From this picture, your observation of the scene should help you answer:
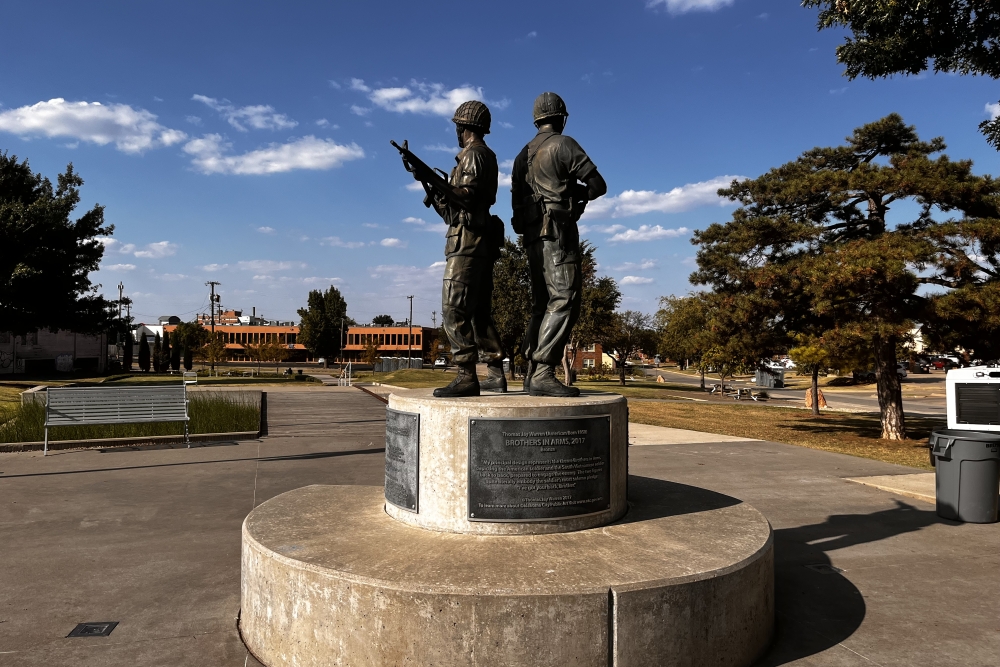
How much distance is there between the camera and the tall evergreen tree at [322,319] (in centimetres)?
6366

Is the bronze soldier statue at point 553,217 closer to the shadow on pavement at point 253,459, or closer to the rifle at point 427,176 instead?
the rifle at point 427,176

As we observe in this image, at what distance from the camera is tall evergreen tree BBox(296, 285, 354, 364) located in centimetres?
6366

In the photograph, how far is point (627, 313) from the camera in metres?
49.2

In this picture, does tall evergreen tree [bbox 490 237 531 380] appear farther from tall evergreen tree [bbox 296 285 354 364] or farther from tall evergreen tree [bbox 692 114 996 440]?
tall evergreen tree [bbox 692 114 996 440]

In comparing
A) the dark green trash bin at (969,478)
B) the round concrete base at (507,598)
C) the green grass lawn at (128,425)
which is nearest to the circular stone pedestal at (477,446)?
the round concrete base at (507,598)

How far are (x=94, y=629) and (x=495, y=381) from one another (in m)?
3.43

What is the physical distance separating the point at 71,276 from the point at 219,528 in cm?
2760

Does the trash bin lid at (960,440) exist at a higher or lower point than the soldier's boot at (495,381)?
lower

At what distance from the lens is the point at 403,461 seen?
4.71 metres

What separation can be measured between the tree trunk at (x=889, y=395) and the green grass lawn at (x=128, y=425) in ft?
46.3

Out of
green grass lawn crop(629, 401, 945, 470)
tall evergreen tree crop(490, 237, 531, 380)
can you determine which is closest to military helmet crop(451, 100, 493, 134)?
green grass lawn crop(629, 401, 945, 470)

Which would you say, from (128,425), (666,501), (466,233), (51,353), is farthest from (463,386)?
(51,353)

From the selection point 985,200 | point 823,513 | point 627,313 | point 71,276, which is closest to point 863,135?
point 985,200

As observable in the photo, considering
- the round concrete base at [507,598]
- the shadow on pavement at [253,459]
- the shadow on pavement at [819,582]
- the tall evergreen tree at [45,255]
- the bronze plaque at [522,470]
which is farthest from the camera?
the tall evergreen tree at [45,255]
